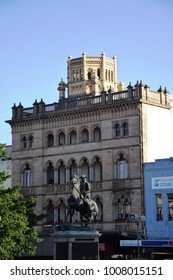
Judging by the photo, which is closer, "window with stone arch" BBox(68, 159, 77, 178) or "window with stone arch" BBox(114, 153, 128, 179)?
"window with stone arch" BBox(114, 153, 128, 179)

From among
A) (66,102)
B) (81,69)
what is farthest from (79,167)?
(81,69)

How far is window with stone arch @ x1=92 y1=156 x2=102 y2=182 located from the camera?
212ft

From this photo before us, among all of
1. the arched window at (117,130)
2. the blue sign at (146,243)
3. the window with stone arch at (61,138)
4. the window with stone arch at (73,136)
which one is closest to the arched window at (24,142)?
the window with stone arch at (61,138)

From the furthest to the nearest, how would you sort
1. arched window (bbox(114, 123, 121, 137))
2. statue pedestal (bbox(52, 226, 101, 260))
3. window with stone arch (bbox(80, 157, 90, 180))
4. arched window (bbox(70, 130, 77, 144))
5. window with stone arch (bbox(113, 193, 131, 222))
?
1. arched window (bbox(70, 130, 77, 144))
2. window with stone arch (bbox(80, 157, 90, 180))
3. arched window (bbox(114, 123, 121, 137))
4. window with stone arch (bbox(113, 193, 131, 222))
5. statue pedestal (bbox(52, 226, 101, 260))

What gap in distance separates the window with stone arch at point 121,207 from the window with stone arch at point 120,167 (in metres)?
1.94

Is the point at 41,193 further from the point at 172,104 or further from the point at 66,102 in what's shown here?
the point at 172,104

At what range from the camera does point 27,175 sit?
7025cm

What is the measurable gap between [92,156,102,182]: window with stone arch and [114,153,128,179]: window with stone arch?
2493 mm

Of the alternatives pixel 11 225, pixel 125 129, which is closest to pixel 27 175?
pixel 125 129

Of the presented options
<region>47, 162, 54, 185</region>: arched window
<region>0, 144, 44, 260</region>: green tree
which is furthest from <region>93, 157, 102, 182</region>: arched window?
<region>0, 144, 44, 260</region>: green tree

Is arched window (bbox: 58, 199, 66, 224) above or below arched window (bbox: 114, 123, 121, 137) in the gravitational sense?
below

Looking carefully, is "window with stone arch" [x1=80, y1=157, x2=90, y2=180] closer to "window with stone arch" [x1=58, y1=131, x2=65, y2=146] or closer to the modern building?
the modern building

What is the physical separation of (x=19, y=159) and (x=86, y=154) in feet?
30.6

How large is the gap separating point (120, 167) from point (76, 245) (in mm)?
28110
